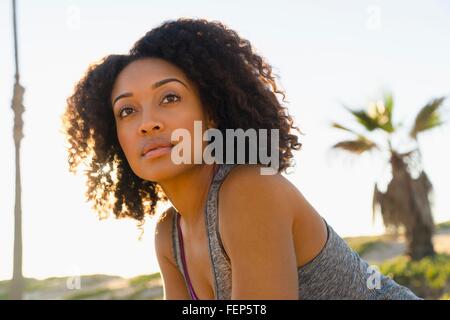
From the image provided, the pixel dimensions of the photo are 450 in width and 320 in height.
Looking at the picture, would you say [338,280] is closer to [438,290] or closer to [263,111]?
[263,111]

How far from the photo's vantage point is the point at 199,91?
110 inches

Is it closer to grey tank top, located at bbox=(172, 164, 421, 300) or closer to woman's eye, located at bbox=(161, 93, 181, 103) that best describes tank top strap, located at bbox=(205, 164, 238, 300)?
grey tank top, located at bbox=(172, 164, 421, 300)

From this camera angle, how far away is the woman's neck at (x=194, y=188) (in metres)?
2.68

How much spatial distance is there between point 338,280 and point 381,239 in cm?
1559

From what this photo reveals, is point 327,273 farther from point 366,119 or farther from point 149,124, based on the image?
point 366,119

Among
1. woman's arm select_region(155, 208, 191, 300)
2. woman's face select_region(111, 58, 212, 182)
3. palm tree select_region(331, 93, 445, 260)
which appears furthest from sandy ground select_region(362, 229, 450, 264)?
woman's face select_region(111, 58, 212, 182)

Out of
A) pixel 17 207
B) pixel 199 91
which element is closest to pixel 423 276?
pixel 17 207

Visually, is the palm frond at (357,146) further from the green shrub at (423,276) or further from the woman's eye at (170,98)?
the woman's eye at (170,98)

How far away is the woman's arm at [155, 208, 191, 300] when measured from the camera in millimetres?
3146

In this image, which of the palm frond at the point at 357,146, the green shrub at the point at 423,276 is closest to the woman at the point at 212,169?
the green shrub at the point at 423,276

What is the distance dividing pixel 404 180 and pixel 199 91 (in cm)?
1166

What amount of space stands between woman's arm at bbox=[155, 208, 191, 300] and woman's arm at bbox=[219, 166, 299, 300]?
86 centimetres

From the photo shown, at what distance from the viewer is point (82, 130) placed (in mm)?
3279

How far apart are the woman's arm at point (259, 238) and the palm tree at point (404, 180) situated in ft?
38.4
